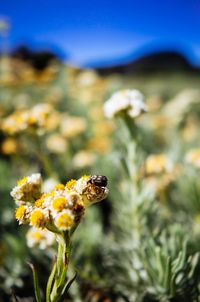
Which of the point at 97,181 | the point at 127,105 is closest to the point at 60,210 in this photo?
the point at 97,181

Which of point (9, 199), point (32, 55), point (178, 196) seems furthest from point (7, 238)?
point (32, 55)

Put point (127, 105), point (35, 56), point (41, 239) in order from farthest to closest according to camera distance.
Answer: point (35, 56) → point (127, 105) → point (41, 239)

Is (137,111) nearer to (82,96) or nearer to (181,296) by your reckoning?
(181,296)

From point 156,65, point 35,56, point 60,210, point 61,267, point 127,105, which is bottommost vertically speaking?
point 61,267

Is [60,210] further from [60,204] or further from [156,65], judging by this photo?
[156,65]

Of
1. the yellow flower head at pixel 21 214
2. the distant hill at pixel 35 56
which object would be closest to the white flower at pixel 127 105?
the yellow flower head at pixel 21 214

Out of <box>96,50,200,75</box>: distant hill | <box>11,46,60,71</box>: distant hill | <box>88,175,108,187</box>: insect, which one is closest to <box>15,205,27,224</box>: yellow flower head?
<box>88,175,108,187</box>: insect
